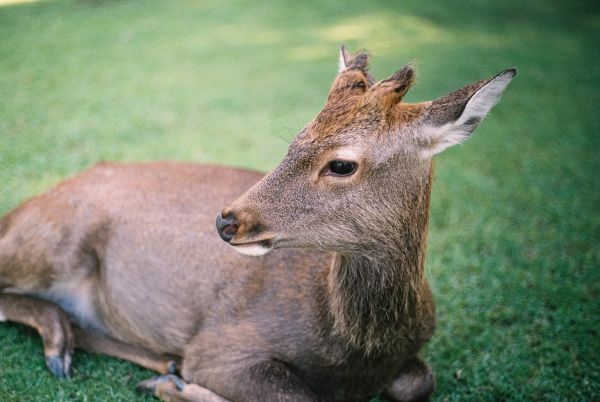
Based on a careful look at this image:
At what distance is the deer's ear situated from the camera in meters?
2.32

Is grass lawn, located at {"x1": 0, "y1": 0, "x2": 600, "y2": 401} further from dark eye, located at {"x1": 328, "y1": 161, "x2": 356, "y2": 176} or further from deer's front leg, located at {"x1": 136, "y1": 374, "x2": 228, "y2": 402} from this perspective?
dark eye, located at {"x1": 328, "y1": 161, "x2": 356, "y2": 176}

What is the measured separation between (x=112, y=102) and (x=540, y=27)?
11.0 m

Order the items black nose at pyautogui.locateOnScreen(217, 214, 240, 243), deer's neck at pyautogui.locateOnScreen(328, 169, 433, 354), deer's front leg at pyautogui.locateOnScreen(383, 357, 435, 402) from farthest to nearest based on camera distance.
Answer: deer's front leg at pyautogui.locateOnScreen(383, 357, 435, 402) → deer's neck at pyautogui.locateOnScreen(328, 169, 433, 354) → black nose at pyautogui.locateOnScreen(217, 214, 240, 243)

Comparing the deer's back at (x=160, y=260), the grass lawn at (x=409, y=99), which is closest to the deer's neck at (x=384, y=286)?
the deer's back at (x=160, y=260)

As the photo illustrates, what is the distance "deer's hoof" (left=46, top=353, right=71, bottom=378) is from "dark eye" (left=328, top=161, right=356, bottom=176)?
202cm

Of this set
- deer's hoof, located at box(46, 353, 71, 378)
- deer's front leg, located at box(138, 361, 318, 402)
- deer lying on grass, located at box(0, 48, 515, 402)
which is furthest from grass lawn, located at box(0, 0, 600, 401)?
deer lying on grass, located at box(0, 48, 515, 402)

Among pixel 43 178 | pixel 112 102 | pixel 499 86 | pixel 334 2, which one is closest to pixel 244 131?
pixel 112 102

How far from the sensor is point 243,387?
9.45 ft

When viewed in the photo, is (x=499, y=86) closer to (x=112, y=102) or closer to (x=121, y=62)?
(x=112, y=102)

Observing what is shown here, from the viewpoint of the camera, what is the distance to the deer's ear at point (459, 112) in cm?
232

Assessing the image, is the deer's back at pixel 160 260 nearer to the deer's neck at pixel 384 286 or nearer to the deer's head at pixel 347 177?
the deer's neck at pixel 384 286

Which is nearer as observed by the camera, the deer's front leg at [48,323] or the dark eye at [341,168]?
the dark eye at [341,168]

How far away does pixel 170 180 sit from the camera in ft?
12.0

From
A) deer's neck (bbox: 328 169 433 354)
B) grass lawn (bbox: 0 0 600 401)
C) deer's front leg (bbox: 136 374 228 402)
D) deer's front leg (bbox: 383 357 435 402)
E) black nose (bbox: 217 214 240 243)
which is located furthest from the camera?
grass lawn (bbox: 0 0 600 401)
